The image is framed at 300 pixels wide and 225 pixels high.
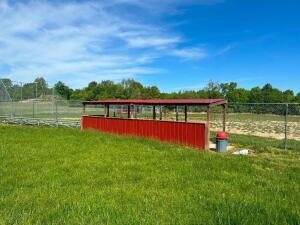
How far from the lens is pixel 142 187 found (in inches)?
284

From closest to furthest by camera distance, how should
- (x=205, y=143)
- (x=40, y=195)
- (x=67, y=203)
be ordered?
(x=67, y=203) → (x=40, y=195) → (x=205, y=143)

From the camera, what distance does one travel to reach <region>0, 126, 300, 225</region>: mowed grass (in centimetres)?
538

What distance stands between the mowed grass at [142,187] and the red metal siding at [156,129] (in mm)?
2122

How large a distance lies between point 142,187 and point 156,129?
887cm

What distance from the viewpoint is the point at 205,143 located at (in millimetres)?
13789

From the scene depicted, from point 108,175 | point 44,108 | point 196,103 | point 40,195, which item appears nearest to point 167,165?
point 108,175

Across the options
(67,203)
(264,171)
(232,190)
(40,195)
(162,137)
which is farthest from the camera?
(162,137)

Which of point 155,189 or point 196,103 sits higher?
point 196,103

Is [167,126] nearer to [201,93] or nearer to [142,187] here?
[142,187]

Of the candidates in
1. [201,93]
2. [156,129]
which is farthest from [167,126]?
[201,93]

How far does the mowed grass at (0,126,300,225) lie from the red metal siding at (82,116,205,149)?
2.12 m

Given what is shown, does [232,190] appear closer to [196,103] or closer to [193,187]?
[193,187]

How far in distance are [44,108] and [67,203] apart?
3358 cm

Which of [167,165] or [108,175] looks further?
[167,165]
